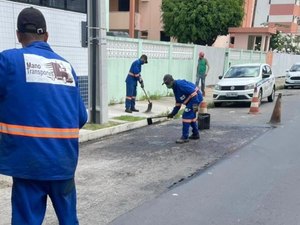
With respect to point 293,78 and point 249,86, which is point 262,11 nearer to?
point 293,78

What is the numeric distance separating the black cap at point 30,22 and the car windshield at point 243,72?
1405cm

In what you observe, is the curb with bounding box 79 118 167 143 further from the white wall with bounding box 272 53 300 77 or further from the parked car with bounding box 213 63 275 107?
the white wall with bounding box 272 53 300 77

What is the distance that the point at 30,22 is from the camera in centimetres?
271

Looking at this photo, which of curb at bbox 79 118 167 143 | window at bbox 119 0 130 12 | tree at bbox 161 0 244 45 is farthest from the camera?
window at bbox 119 0 130 12

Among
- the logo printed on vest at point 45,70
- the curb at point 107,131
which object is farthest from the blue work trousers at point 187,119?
the logo printed on vest at point 45,70

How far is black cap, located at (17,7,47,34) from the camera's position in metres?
2.70

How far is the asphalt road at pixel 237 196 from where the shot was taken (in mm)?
4539

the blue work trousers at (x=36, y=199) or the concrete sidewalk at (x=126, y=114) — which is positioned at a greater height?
the blue work trousers at (x=36, y=199)

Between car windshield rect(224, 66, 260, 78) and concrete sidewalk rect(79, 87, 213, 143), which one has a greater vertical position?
car windshield rect(224, 66, 260, 78)

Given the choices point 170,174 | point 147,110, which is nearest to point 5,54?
point 170,174

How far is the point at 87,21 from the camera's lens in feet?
33.1

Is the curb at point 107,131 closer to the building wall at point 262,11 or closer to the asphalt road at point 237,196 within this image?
the asphalt road at point 237,196

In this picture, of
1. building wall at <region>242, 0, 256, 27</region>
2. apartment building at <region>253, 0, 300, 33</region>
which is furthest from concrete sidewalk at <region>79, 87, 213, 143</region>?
apartment building at <region>253, 0, 300, 33</region>

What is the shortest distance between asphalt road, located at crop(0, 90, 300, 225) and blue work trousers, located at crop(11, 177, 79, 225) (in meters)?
1.58
